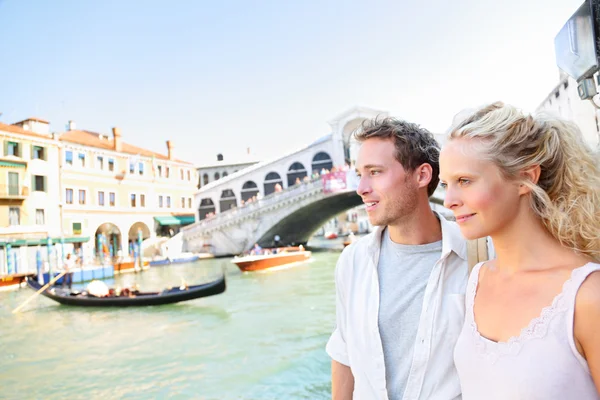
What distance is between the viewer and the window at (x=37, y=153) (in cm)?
1387

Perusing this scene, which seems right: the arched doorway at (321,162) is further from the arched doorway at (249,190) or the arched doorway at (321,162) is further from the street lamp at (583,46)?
the street lamp at (583,46)

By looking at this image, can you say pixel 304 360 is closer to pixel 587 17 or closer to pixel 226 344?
pixel 226 344

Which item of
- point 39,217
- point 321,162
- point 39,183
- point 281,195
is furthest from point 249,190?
point 39,217

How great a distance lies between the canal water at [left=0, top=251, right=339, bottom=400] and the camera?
Answer: 13.3ft

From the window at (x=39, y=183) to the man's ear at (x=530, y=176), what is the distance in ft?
50.7

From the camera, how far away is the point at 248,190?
20.8m

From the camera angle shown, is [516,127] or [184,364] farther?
[184,364]

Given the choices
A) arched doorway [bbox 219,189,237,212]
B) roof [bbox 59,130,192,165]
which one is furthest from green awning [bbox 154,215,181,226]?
roof [bbox 59,130,192,165]

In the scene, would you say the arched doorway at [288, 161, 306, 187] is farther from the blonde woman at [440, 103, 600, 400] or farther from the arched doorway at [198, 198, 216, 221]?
the blonde woman at [440, 103, 600, 400]

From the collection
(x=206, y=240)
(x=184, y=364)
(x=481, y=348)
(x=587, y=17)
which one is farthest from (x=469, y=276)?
(x=206, y=240)

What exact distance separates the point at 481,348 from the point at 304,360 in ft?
13.3

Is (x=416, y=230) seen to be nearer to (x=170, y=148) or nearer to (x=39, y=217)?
(x=39, y=217)

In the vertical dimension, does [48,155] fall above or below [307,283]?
above

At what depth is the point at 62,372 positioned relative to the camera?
15.4 feet
